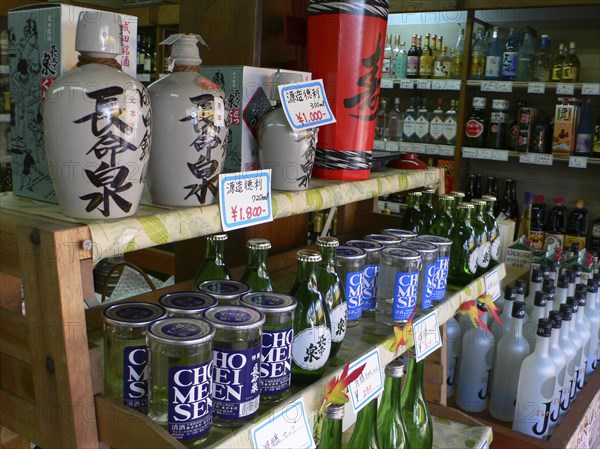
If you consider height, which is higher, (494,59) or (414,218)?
(494,59)

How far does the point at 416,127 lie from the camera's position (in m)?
3.47

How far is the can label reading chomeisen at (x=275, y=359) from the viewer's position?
33.8 inches

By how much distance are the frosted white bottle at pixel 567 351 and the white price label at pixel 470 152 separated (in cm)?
143

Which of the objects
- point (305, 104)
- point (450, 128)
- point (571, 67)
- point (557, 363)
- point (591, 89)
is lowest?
point (557, 363)

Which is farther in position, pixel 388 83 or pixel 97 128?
pixel 388 83

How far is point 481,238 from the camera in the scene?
159 cm

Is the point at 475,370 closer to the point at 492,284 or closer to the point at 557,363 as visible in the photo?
the point at 557,363

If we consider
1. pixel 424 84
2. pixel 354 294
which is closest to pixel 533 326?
pixel 354 294

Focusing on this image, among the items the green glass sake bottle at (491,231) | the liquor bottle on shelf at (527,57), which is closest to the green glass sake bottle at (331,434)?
the green glass sake bottle at (491,231)

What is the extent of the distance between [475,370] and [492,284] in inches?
19.8

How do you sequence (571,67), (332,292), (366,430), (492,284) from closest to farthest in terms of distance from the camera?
(332,292)
(366,430)
(492,284)
(571,67)

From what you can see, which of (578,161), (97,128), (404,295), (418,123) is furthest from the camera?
(418,123)

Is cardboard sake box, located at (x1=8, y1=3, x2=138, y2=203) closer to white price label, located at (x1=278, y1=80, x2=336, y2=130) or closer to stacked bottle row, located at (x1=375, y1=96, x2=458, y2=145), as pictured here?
white price label, located at (x1=278, y1=80, x2=336, y2=130)

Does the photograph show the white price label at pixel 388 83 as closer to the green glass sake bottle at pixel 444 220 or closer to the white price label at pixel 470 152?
the white price label at pixel 470 152
